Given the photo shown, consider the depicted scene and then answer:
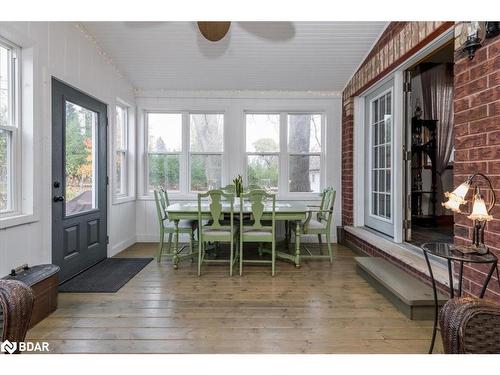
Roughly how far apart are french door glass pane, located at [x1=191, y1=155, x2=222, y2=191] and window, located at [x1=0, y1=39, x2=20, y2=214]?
2.85 m

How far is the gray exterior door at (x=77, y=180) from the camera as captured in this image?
10.4 feet

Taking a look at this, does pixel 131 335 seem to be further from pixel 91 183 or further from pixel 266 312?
pixel 91 183

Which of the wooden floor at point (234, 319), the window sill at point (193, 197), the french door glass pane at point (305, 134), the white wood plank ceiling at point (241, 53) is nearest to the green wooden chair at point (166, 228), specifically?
the wooden floor at point (234, 319)

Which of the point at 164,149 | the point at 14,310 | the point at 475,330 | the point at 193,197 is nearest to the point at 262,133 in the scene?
the point at 193,197

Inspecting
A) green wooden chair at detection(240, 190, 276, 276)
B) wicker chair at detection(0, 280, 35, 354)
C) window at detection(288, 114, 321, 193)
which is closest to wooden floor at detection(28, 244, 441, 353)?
green wooden chair at detection(240, 190, 276, 276)

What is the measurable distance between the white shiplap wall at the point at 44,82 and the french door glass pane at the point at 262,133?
239cm

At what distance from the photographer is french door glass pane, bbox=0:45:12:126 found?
259 cm

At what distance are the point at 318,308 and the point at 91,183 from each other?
3.14 metres

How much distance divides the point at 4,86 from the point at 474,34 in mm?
3645

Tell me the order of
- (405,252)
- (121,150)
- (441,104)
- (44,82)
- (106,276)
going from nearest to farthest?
(44,82) → (405,252) → (106,276) → (121,150) → (441,104)

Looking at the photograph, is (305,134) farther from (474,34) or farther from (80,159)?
(80,159)

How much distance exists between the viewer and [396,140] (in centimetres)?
Result: 362

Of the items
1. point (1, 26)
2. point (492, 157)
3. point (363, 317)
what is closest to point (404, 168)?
point (492, 157)

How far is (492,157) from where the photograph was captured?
1999 mm
